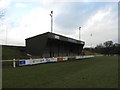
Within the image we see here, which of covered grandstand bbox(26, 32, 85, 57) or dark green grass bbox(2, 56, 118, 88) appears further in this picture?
covered grandstand bbox(26, 32, 85, 57)

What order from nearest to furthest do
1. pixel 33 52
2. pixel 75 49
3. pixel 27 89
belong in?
pixel 27 89 < pixel 33 52 < pixel 75 49

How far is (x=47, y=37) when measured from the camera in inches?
1886

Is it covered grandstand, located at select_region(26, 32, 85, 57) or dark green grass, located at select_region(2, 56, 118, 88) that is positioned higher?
covered grandstand, located at select_region(26, 32, 85, 57)

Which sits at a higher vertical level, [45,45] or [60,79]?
[45,45]

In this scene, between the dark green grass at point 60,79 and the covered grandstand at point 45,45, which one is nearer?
the dark green grass at point 60,79

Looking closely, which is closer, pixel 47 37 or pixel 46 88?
pixel 46 88

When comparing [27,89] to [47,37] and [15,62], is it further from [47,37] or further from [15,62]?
[47,37]

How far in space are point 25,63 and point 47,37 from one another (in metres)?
23.0

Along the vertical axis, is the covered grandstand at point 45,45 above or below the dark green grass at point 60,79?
above

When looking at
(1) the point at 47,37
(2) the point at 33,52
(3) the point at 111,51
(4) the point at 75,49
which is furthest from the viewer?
(3) the point at 111,51

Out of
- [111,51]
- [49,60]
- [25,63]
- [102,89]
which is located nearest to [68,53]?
[49,60]

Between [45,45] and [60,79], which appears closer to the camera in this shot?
[60,79]

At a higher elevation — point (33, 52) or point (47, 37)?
point (47, 37)

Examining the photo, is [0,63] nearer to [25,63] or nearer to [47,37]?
[25,63]
